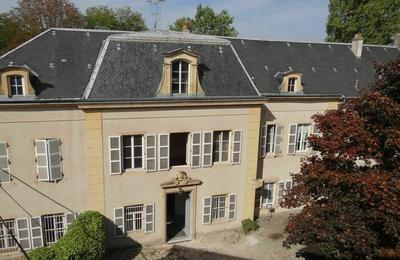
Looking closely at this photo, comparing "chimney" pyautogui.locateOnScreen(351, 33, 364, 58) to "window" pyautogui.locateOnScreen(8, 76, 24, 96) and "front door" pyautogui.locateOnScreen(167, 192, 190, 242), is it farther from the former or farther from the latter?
"window" pyautogui.locateOnScreen(8, 76, 24, 96)

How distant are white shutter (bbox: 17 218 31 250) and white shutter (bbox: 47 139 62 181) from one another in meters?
2.43

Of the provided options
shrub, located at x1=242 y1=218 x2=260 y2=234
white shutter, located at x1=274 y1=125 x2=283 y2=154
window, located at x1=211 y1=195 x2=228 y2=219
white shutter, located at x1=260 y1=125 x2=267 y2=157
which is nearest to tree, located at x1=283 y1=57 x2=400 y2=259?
window, located at x1=211 y1=195 x2=228 y2=219

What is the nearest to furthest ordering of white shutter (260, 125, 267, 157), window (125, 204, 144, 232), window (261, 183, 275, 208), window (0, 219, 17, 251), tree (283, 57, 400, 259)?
1. tree (283, 57, 400, 259)
2. window (0, 219, 17, 251)
3. window (125, 204, 144, 232)
4. white shutter (260, 125, 267, 157)
5. window (261, 183, 275, 208)

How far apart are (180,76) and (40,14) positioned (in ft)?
116

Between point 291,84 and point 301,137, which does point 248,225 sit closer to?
point 301,137

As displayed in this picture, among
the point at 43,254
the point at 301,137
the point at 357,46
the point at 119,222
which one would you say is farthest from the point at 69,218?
the point at 357,46

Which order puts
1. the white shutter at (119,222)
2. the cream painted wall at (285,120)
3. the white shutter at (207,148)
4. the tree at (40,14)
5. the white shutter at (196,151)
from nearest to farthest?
the white shutter at (119,222), the white shutter at (196,151), the white shutter at (207,148), the cream painted wall at (285,120), the tree at (40,14)

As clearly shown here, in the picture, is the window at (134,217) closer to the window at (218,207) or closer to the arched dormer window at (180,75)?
the window at (218,207)

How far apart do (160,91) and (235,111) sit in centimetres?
442

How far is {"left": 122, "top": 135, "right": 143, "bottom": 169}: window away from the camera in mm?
16625

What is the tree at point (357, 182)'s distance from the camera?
1017 cm

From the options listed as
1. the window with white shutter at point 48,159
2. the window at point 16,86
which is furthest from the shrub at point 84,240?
the window at point 16,86

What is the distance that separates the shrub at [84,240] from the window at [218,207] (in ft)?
20.5

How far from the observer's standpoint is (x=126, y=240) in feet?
57.1
